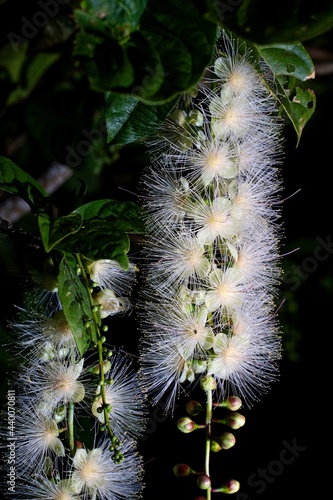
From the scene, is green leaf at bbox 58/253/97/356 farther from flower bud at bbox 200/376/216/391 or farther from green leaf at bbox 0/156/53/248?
flower bud at bbox 200/376/216/391

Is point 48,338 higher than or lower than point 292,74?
lower

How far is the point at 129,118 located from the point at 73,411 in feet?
2.09

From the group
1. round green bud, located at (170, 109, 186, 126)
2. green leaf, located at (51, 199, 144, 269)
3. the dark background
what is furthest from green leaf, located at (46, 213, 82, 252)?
the dark background

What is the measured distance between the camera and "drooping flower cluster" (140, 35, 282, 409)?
53.2 inches

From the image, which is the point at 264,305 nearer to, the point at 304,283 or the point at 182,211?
the point at 182,211

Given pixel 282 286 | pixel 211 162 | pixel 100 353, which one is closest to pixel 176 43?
pixel 211 162

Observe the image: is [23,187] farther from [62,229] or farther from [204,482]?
[204,482]

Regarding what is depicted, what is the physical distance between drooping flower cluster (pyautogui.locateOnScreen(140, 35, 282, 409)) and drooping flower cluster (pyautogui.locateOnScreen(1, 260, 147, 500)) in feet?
0.33

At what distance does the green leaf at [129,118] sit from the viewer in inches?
48.5

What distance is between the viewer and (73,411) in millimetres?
1420

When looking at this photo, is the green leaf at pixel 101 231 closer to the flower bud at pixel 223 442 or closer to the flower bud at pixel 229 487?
the flower bud at pixel 223 442

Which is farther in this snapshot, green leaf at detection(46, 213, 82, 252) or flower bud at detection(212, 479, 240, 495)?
flower bud at detection(212, 479, 240, 495)

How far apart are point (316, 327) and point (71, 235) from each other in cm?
203

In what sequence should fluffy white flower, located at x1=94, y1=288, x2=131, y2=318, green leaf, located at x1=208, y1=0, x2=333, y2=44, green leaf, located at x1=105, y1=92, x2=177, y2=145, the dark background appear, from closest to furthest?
green leaf, located at x1=208, y1=0, x2=333, y2=44
green leaf, located at x1=105, y1=92, x2=177, y2=145
fluffy white flower, located at x1=94, y1=288, x2=131, y2=318
the dark background
